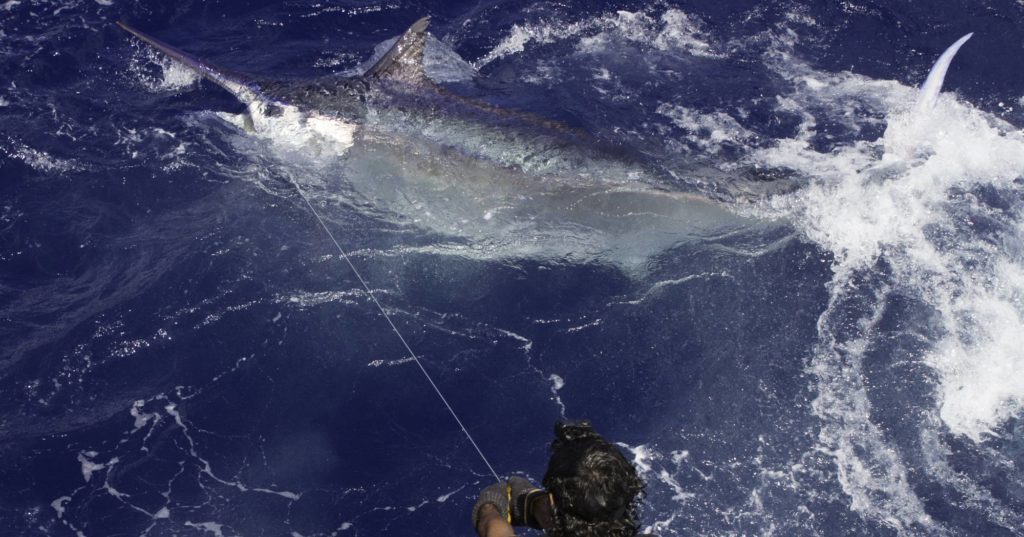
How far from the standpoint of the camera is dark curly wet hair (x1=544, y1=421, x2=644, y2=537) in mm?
3045

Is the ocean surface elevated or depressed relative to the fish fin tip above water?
depressed

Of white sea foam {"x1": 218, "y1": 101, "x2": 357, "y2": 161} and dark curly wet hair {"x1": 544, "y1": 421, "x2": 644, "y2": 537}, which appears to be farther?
white sea foam {"x1": 218, "y1": 101, "x2": 357, "y2": 161}

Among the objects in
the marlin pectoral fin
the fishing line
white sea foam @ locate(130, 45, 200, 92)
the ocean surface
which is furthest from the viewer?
white sea foam @ locate(130, 45, 200, 92)

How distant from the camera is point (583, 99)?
11492 millimetres

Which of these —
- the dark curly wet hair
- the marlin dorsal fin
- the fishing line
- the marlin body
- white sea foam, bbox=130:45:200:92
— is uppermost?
the dark curly wet hair

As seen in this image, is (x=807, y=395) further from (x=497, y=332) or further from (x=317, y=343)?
(x=317, y=343)

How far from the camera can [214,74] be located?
11.6 meters

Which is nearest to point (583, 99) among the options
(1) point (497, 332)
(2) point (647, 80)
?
(2) point (647, 80)

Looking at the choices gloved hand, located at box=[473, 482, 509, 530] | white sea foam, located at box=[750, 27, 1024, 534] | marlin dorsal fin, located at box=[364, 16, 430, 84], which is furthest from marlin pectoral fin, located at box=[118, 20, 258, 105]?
gloved hand, located at box=[473, 482, 509, 530]

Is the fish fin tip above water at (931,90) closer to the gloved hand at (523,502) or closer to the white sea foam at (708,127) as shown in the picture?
the white sea foam at (708,127)

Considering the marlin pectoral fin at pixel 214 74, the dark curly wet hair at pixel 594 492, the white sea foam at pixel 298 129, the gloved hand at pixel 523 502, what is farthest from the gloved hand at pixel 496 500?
the marlin pectoral fin at pixel 214 74

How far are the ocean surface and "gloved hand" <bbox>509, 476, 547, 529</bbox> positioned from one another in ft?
Answer: 11.9

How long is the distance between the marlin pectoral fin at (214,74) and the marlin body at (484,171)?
0.29ft

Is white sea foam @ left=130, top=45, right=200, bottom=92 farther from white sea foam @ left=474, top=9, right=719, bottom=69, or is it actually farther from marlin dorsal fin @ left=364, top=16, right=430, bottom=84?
white sea foam @ left=474, top=9, right=719, bottom=69
